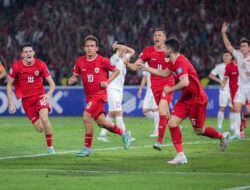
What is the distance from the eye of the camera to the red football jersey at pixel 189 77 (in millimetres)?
14938

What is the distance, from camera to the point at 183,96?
50.9 ft

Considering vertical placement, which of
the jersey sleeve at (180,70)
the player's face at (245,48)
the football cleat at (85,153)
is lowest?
the football cleat at (85,153)

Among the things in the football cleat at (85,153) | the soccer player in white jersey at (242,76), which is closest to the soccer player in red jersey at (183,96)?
the football cleat at (85,153)

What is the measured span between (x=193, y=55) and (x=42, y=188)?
23.9 meters

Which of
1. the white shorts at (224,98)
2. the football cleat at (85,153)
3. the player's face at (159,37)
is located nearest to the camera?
the football cleat at (85,153)

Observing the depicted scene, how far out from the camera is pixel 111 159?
16188mm

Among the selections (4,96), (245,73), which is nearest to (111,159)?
(245,73)

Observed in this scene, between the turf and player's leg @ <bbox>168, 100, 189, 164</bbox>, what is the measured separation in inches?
10.8

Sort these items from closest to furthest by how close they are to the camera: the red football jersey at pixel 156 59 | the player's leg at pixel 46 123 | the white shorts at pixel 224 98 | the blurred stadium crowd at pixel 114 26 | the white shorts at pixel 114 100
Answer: the player's leg at pixel 46 123, the red football jersey at pixel 156 59, the white shorts at pixel 114 100, the white shorts at pixel 224 98, the blurred stadium crowd at pixel 114 26

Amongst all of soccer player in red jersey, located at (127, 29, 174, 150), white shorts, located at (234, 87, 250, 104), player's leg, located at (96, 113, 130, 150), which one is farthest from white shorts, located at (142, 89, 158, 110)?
player's leg, located at (96, 113, 130, 150)

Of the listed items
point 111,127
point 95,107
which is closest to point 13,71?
point 95,107

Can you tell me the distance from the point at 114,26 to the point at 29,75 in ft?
66.3

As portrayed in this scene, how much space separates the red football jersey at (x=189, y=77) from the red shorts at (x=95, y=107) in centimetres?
212

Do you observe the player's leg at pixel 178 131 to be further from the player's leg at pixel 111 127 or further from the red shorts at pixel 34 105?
the red shorts at pixel 34 105
